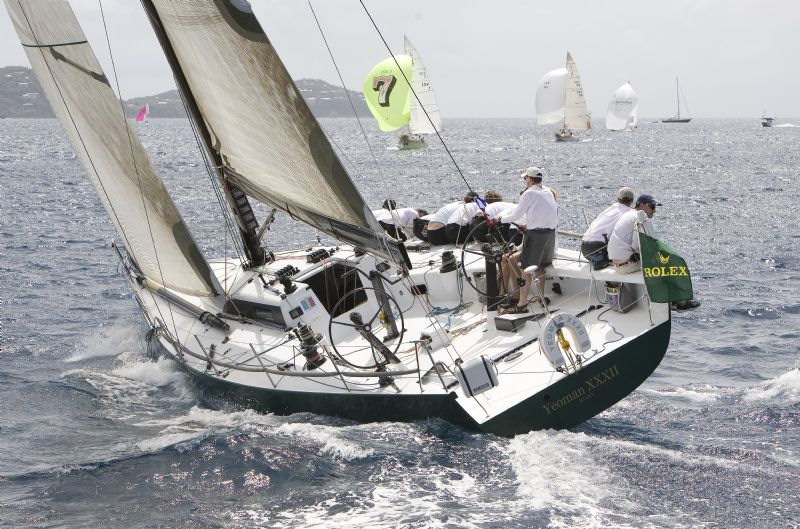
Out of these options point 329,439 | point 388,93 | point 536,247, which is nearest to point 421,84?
point 388,93

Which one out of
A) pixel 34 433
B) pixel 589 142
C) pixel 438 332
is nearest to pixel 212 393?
pixel 34 433

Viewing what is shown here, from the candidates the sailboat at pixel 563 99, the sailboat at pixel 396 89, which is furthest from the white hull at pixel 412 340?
the sailboat at pixel 563 99

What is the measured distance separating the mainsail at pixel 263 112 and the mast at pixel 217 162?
4cm

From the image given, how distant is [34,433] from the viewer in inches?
389

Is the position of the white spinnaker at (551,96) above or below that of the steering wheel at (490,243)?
above

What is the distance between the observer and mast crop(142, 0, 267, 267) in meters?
10.2

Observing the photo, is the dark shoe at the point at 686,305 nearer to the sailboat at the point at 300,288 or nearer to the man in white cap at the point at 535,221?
the sailboat at the point at 300,288

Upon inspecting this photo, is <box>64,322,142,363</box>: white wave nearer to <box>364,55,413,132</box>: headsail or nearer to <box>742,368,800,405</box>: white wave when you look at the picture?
<box>742,368,800,405</box>: white wave

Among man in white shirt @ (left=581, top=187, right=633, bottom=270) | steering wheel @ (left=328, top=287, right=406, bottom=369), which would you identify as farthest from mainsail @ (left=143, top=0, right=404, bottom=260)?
man in white shirt @ (left=581, top=187, right=633, bottom=270)

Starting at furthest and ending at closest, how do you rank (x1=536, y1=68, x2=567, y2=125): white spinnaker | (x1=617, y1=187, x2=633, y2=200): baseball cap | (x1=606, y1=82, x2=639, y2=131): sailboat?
1. (x1=606, y1=82, x2=639, y2=131): sailboat
2. (x1=536, y1=68, x2=567, y2=125): white spinnaker
3. (x1=617, y1=187, x2=633, y2=200): baseball cap

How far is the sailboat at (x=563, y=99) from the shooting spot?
78.7 metres

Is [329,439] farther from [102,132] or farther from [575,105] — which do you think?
[575,105]

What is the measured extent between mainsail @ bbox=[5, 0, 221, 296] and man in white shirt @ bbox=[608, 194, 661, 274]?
510cm

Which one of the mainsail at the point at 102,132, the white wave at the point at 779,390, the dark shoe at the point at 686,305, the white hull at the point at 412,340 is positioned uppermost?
the mainsail at the point at 102,132
